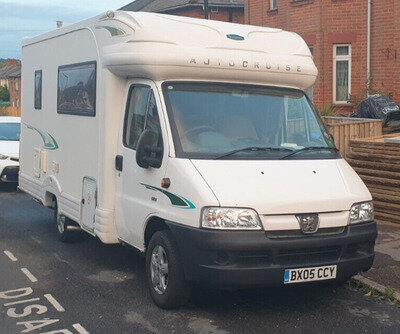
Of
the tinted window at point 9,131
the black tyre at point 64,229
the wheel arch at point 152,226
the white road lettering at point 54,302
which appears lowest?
the white road lettering at point 54,302

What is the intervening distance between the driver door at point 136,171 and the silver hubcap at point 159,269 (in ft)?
1.09

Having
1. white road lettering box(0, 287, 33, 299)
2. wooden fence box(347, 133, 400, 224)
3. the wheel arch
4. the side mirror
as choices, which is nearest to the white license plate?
the wheel arch

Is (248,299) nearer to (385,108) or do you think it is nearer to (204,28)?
(204,28)

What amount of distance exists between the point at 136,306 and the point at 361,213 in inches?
89.4

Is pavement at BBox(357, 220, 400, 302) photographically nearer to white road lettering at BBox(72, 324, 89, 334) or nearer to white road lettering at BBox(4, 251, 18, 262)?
white road lettering at BBox(72, 324, 89, 334)

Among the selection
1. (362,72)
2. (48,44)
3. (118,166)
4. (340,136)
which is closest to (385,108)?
(340,136)

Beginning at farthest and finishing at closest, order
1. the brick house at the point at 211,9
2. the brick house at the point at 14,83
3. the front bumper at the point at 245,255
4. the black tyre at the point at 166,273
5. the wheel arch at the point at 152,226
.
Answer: the brick house at the point at 14,83 < the brick house at the point at 211,9 < the wheel arch at the point at 152,226 < the black tyre at the point at 166,273 < the front bumper at the point at 245,255

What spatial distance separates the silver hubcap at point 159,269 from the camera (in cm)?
614

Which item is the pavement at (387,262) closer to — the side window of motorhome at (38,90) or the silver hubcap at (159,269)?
the silver hubcap at (159,269)

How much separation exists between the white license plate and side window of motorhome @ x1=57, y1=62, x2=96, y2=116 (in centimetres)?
299

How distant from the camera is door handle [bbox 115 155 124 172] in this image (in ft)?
22.9

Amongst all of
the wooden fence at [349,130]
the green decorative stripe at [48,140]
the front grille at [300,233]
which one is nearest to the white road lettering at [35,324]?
the front grille at [300,233]

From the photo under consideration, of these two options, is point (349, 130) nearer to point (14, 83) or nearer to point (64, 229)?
point (64, 229)

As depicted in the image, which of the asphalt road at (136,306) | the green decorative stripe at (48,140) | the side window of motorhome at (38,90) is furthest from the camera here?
the side window of motorhome at (38,90)
